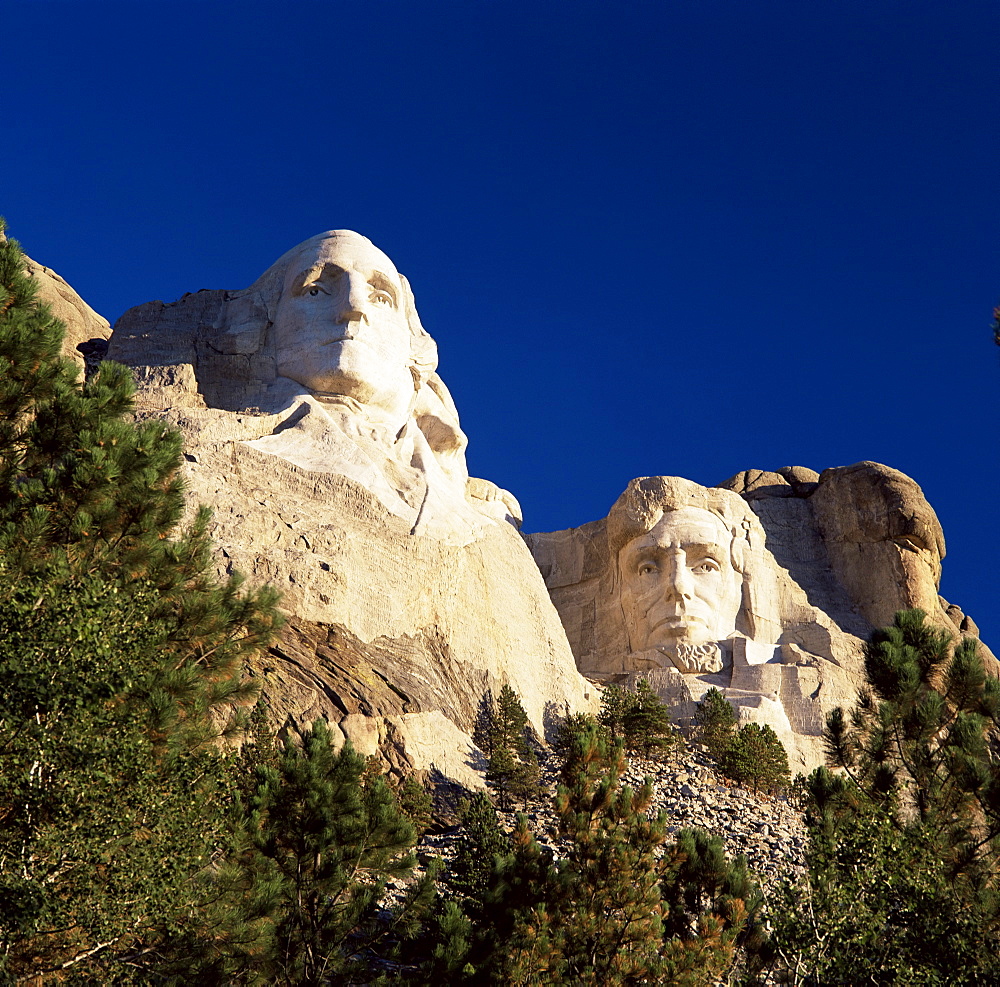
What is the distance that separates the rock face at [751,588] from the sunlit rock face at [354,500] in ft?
8.44

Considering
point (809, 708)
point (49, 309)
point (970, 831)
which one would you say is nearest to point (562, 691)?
point (809, 708)

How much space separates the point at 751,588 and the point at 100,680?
666 inches

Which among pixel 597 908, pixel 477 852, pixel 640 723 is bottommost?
pixel 597 908

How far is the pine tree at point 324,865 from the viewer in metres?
10.6

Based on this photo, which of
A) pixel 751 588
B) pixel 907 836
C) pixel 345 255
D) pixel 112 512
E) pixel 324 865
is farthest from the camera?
pixel 751 588

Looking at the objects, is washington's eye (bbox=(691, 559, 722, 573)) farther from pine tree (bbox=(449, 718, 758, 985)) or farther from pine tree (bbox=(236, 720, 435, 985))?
pine tree (bbox=(236, 720, 435, 985))

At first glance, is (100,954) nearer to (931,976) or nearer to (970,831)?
(931,976)

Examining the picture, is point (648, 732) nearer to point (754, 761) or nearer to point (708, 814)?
point (754, 761)

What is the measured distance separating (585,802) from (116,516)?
431 centimetres

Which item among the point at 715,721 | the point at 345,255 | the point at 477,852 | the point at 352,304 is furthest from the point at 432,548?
the point at 477,852

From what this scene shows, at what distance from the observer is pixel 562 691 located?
19359mm

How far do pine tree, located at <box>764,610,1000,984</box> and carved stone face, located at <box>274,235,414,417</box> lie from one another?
9.06 metres

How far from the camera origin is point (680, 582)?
2344 centimetres

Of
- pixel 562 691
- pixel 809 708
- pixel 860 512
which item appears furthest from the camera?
pixel 860 512
